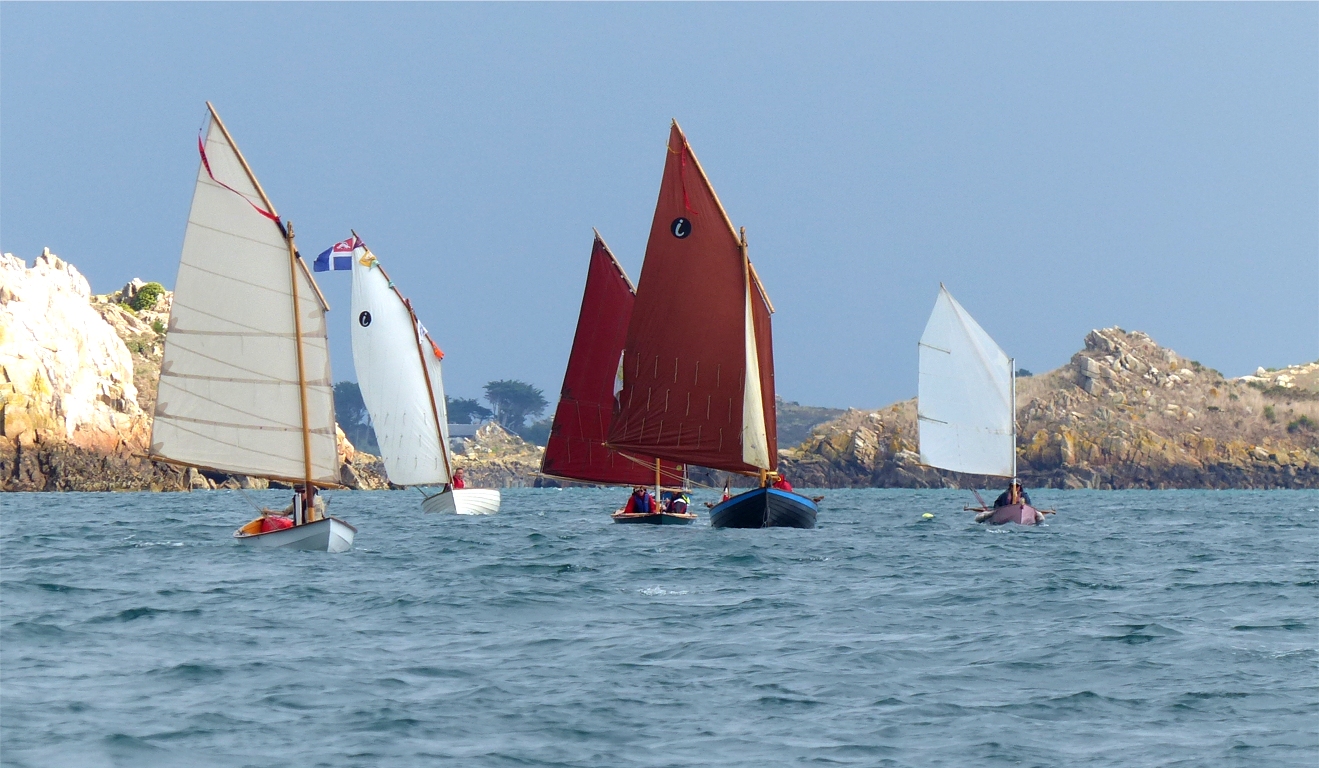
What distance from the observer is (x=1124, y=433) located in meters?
144

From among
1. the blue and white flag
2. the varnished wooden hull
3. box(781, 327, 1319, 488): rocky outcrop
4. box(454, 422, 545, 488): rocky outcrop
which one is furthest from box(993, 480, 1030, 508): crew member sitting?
box(454, 422, 545, 488): rocky outcrop

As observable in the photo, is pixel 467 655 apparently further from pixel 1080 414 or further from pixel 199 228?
pixel 1080 414

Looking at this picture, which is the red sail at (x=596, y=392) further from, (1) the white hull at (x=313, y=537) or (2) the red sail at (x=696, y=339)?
(1) the white hull at (x=313, y=537)

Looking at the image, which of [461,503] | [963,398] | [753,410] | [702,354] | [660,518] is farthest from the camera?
[461,503]

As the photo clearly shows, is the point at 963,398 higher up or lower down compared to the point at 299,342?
higher up

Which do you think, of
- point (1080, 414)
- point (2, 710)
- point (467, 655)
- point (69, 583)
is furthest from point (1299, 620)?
point (1080, 414)

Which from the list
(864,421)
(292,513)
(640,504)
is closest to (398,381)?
(640,504)

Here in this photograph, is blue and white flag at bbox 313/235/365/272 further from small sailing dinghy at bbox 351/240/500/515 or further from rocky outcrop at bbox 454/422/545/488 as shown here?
rocky outcrop at bbox 454/422/545/488

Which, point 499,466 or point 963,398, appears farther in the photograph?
point 499,466

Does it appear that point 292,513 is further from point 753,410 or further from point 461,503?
point 461,503

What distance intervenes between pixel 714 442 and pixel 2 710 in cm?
3549

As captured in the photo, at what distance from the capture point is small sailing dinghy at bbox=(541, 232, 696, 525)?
58.3 meters

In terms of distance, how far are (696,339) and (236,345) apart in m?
16.3

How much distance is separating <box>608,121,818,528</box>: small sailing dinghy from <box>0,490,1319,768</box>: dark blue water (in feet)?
40.2
